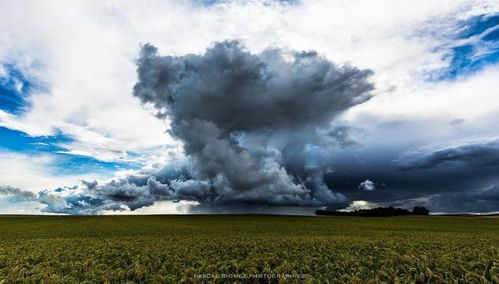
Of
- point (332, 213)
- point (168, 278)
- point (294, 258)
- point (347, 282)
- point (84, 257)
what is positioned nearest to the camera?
point (347, 282)

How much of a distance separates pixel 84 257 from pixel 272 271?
13557mm

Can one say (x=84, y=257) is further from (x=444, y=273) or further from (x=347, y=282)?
(x=444, y=273)

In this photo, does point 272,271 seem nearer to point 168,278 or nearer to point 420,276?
point 168,278

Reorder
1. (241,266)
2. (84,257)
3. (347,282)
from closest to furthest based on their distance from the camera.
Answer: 1. (347,282)
2. (241,266)
3. (84,257)

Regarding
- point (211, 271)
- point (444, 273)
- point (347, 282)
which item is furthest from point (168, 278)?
point (444, 273)

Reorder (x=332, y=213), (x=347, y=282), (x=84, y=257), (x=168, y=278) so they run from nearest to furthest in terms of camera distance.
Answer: (x=347, y=282) < (x=168, y=278) < (x=84, y=257) < (x=332, y=213)

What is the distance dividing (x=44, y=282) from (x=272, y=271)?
1102 centimetres

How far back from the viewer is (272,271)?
1658 cm

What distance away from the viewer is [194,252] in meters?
22.9

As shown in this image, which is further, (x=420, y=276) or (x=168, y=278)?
(x=168, y=278)

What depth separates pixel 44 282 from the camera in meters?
15.3

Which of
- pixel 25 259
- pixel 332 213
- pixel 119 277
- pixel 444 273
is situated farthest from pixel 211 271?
pixel 332 213

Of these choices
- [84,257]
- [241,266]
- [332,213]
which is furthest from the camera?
[332,213]

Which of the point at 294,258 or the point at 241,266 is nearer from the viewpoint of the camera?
the point at 241,266
